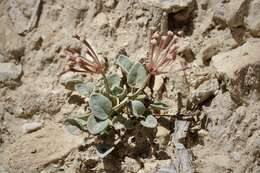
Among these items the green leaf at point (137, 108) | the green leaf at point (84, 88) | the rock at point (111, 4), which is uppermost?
the rock at point (111, 4)

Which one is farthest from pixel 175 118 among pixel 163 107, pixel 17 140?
pixel 17 140

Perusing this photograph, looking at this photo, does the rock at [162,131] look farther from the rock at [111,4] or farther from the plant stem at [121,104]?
the rock at [111,4]

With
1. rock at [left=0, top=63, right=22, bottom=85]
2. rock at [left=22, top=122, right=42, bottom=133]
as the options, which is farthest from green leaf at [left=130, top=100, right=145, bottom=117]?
rock at [left=0, top=63, right=22, bottom=85]

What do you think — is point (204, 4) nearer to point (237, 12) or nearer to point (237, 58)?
point (237, 12)

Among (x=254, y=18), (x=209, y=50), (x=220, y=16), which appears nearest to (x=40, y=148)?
(x=209, y=50)

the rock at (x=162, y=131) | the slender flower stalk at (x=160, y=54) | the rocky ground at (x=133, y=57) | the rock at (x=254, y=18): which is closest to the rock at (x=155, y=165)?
the rocky ground at (x=133, y=57)
